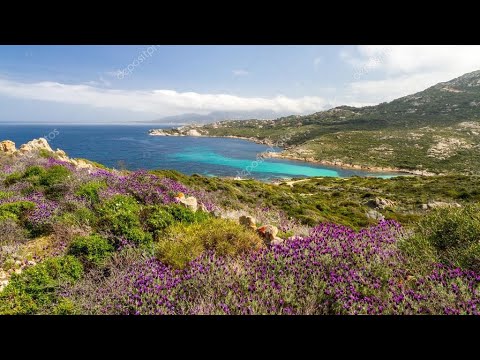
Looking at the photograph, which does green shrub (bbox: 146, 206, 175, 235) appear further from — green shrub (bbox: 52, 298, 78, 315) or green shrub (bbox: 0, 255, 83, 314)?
green shrub (bbox: 52, 298, 78, 315)

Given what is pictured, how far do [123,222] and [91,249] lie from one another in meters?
0.89

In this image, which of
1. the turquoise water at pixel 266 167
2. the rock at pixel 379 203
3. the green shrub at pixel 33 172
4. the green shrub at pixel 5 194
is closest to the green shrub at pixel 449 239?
the green shrub at pixel 5 194

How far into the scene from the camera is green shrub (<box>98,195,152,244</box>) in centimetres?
549

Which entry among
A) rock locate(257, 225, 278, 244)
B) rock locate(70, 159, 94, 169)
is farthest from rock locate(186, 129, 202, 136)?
rock locate(257, 225, 278, 244)

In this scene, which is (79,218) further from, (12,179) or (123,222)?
(12,179)

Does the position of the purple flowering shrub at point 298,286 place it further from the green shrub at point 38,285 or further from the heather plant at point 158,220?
the heather plant at point 158,220

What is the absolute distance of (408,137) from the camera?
97062 millimetres

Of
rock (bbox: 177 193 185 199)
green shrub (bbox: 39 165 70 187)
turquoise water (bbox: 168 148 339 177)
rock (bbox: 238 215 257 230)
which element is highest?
green shrub (bbox: 39 165 70 187)

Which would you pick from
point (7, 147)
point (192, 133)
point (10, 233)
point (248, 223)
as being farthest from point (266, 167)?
point (192, 133)

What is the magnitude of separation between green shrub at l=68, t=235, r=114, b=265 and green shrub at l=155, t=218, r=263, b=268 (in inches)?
37.2
